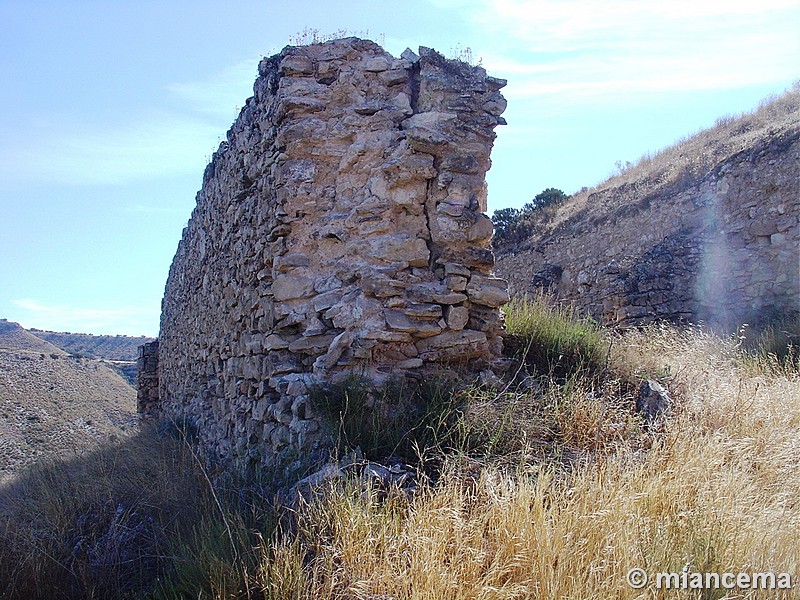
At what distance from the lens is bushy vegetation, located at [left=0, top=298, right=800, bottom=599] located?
8.93 ft

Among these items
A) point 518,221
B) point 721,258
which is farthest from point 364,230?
point 518,221

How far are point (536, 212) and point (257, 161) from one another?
13.6 metres

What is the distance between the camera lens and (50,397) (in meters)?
19.5

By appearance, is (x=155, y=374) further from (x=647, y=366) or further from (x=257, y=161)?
(x=647, y=366)

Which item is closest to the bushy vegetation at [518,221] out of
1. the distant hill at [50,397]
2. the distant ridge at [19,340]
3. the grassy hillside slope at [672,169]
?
the grassy hillside slope at [672,169]

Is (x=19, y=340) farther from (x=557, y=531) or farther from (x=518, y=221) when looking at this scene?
(x=557, y=531)

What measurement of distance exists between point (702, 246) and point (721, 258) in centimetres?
41

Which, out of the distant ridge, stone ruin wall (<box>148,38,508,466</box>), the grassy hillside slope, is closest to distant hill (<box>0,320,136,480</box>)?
the distant ridge

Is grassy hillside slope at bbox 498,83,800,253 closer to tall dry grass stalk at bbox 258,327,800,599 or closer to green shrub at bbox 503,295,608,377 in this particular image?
green shrub at bbox 503,295,608,377

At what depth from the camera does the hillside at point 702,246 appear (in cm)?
1064

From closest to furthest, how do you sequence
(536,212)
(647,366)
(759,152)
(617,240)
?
(647,366), (759,152), (617,240), (536,212)

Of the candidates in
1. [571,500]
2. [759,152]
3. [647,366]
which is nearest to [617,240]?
[759,152]

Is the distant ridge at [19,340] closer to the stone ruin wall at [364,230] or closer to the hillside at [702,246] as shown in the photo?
the hillside at [702,246]

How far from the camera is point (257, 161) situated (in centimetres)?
570
